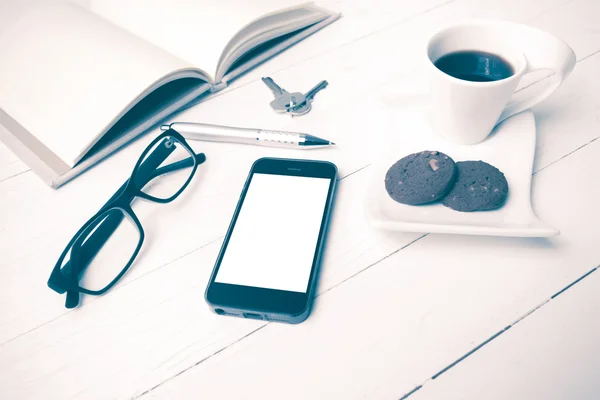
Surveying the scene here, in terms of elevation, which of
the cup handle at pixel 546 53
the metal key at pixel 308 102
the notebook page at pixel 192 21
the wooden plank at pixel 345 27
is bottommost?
the metal key at pixel 308 102

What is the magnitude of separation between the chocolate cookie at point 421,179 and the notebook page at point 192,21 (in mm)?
345

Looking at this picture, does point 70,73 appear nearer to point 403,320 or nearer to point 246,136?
point 246,136

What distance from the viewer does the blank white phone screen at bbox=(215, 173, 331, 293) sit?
1.45ft

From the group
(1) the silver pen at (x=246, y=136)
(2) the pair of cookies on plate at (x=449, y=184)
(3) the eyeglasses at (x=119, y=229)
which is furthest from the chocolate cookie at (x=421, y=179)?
(3) the eyeglasses at (x=119, y=229)

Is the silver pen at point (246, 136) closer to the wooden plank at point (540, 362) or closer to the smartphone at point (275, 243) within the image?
the smartphone at point (275, 243)

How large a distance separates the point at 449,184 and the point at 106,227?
0.40 m

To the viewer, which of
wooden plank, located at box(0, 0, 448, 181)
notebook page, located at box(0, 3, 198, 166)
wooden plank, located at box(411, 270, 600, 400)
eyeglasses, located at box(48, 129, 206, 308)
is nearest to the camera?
wooden plank, located at box(411, 270, 600, 400)

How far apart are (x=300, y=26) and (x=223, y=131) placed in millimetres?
268

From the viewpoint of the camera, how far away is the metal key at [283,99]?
0.63 m

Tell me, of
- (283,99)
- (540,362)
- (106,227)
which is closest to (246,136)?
(283,99)

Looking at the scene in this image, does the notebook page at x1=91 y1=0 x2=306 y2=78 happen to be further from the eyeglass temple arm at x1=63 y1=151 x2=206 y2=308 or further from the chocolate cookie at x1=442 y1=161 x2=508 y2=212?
the chocolate cookie at x1=442 y1=161 x2=508 y2=212

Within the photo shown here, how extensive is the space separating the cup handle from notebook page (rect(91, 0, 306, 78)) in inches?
14.4

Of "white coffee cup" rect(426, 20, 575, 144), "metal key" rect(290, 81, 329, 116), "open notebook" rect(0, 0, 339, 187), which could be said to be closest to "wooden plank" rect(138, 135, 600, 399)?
"white coffee cup" rect(426, 20, 575, 144)

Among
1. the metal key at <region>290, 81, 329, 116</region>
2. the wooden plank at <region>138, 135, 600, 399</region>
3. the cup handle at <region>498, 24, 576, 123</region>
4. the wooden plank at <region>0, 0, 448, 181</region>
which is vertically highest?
the cup handle at <region>498, 24, 576, 123</region>
